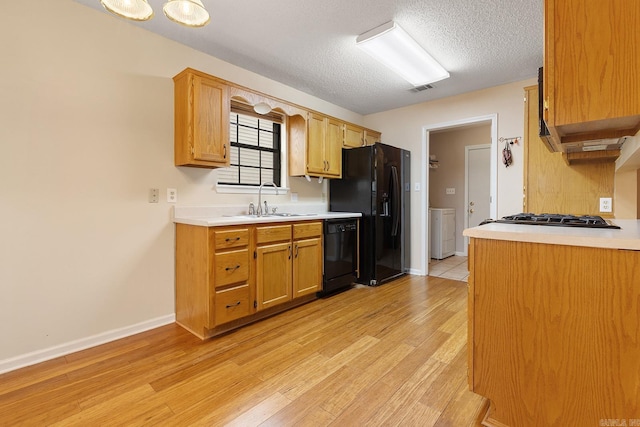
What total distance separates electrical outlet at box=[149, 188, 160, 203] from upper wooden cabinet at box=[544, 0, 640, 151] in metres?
2.64

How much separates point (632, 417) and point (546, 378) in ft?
0.79

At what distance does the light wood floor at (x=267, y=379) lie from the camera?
1.41 m

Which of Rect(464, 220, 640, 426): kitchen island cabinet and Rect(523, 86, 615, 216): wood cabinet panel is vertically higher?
Rect(523, 86, 615, 216): wood cabinet panel

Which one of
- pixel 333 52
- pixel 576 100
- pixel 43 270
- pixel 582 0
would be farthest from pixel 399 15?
pixel 43 270

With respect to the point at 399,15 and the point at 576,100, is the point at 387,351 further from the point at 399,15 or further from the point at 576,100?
the point at 399,15

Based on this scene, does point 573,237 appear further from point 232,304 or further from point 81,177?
point 81,177

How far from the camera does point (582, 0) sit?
1.07 m

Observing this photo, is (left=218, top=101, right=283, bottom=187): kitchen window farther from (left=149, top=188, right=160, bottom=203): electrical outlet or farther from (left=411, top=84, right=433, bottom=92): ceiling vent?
(left=411, top=84, right=433, bottom=92): ceiling vent

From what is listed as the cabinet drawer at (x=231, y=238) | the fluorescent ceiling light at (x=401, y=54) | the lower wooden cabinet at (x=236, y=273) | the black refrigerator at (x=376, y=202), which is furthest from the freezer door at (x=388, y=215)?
the cabinet drawer at (x=231, y=238)

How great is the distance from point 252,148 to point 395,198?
1957mm

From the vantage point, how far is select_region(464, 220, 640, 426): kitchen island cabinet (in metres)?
1.01

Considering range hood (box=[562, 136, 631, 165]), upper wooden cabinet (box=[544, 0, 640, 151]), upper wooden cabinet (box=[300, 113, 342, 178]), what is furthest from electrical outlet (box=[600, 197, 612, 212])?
upper wooden cabinet (box=[300, 113, 342, 178])

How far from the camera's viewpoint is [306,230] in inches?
116

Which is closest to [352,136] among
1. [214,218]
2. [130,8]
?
[214,218]
